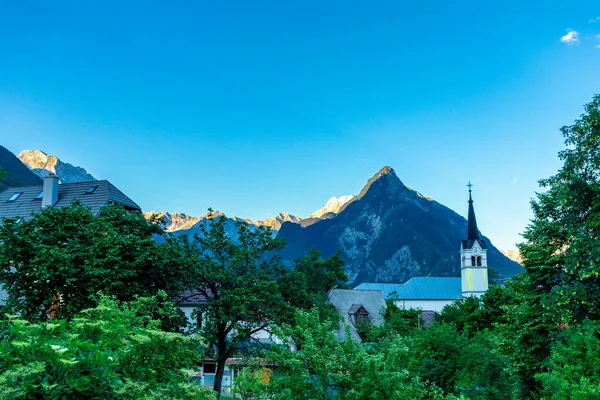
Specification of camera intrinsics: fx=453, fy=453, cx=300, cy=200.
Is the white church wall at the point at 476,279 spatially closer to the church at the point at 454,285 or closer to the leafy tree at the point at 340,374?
the church at the point at 454,285

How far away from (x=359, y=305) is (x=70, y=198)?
41552 mm

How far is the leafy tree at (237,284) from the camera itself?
2366 centimetres

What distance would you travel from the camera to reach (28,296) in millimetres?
20797

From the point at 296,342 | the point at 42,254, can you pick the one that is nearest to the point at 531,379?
the point at 296,342

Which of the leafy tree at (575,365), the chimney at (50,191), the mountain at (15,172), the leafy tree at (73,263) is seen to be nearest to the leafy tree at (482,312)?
the leafy tree at (575,365)

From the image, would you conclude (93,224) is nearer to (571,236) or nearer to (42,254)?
(42,254)

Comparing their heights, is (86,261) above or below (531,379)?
above

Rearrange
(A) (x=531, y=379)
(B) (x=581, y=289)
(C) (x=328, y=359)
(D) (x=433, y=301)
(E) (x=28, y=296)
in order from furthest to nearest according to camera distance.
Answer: (D) (x=433, y=301)
(E) (x=28, y=296)
(A) (x=531, y=379)
(B) (x=581, y=289)
(C) (x=328, y=359)

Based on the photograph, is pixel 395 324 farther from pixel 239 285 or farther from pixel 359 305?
pixel 239 285

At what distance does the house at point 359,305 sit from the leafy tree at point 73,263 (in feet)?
142

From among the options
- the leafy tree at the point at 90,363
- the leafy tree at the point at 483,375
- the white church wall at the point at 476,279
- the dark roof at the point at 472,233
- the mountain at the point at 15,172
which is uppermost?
the mountain at the point at 15,172

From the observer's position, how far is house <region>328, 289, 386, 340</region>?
63688 mm

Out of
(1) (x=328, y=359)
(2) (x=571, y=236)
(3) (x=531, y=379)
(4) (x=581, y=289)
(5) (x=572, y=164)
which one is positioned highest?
(5) (x=572, y=164)

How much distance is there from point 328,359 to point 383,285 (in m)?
104
